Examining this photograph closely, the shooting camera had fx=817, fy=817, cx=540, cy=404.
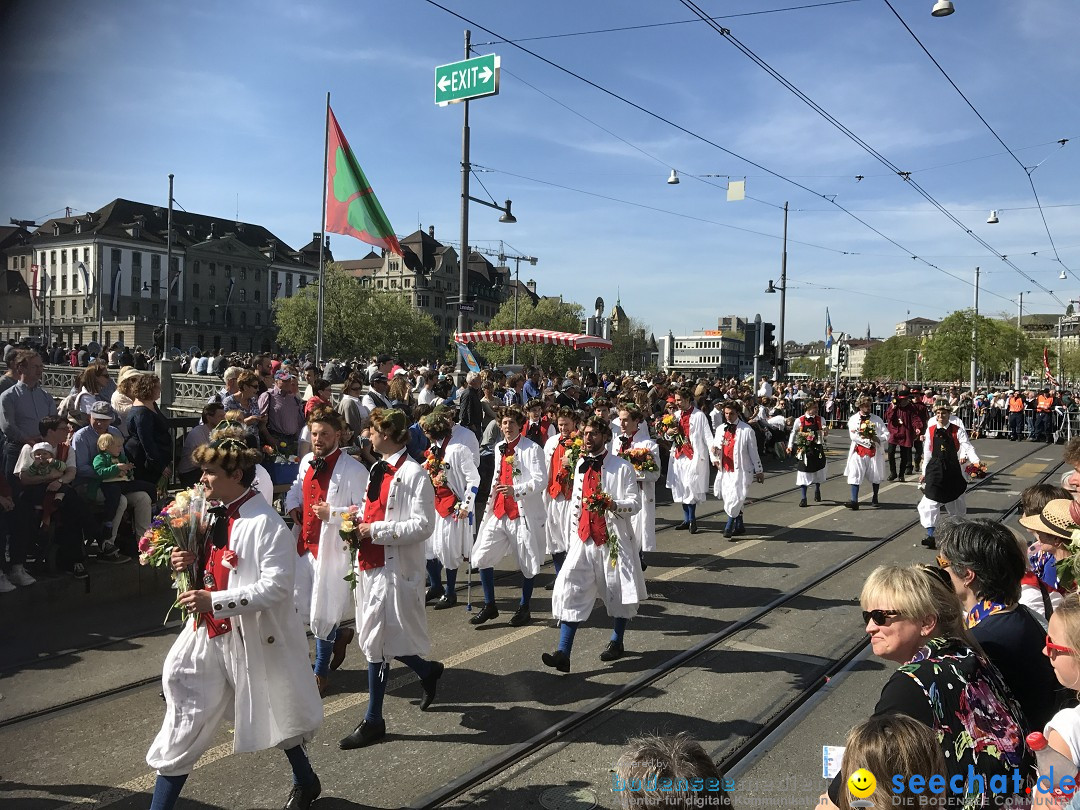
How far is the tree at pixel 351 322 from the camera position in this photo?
77.3m

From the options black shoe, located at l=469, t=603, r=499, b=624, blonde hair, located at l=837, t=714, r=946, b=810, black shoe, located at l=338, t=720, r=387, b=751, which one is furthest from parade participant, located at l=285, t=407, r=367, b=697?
blonde hair, located at l=837, t=714, r=946, b=810

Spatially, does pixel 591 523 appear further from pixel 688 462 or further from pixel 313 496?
pixel 688 462

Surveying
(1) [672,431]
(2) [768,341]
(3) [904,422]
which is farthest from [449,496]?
(2) [768,341]

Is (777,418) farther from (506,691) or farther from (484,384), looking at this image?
(506,691)

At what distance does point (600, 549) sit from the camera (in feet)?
21.7

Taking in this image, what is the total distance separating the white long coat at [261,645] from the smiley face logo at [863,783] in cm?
280

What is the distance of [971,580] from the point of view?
335cm

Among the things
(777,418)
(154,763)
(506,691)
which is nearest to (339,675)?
(506,691)

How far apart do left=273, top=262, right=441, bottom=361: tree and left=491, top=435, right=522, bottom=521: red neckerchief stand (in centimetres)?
7094

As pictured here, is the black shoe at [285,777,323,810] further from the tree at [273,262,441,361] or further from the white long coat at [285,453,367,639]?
the tree at [273,262,441,361]

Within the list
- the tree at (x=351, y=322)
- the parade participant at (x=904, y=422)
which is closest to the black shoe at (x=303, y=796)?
the parade participant at (x=904, y=422)

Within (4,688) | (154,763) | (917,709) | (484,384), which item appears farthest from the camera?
(484,384)

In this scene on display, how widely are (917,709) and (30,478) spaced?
8.08 meters

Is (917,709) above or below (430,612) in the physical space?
above
